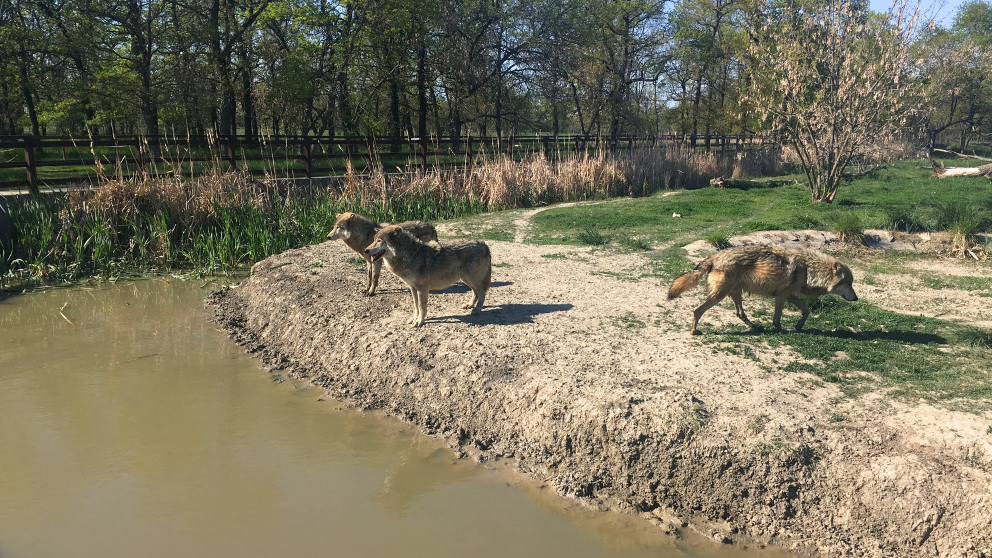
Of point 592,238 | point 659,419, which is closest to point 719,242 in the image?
point 592,238

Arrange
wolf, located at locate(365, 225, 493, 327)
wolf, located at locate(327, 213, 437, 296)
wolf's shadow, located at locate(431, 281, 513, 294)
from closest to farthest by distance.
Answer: wolf, located at locate(365, 225, 493, 327) < wolf, located at locate(327, 213, 437, 296) < wolf's shadow, located at locate(431, 281, 513, 294)

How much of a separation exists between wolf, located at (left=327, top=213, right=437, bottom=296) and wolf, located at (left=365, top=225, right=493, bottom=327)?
1.24 meters

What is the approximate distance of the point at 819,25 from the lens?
1648cm

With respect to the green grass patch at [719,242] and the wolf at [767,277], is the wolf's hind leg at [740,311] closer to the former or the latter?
the wolf at [767,277]

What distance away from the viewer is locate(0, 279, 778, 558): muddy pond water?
14.0 ft

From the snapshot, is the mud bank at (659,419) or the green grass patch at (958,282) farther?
the green grass patch at (958,282)

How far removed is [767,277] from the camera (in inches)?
258

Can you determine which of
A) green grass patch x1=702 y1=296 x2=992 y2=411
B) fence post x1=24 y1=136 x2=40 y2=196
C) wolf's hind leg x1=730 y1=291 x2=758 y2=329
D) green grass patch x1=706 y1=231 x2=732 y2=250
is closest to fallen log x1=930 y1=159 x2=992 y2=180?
green grass patch x1=706 y1=231 x2=732 y2=250

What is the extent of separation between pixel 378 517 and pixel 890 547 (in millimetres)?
3369

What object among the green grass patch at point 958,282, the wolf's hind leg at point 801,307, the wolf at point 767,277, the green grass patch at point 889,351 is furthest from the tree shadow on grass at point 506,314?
the green grass patch at point 958,282

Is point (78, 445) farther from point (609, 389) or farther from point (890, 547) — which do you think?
point (890, 547)

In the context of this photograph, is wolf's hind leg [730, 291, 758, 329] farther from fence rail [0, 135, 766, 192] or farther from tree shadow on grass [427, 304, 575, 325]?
fence rail [0, 135, 766, 192]

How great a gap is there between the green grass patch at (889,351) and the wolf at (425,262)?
2.56 m

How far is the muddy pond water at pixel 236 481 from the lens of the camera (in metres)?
4.27
